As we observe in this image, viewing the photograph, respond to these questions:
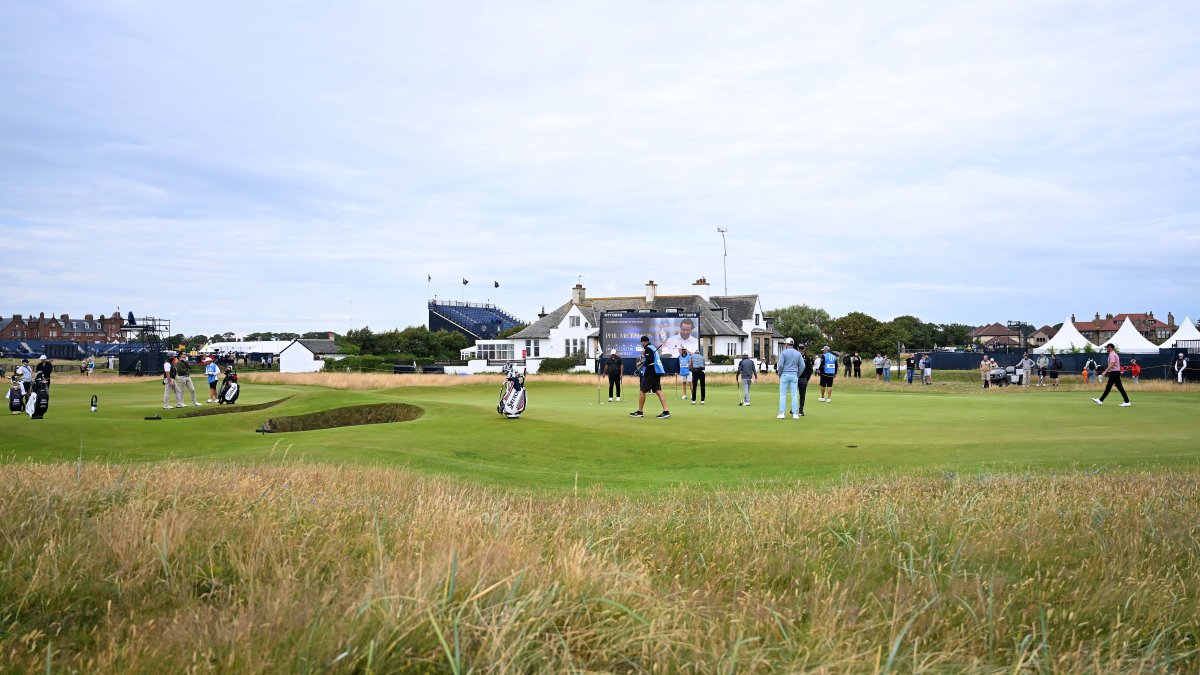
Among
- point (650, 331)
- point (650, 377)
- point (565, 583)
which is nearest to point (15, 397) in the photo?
point (650, 377)

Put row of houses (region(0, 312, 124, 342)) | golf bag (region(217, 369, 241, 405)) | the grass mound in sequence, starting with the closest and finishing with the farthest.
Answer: the grass mound, golf bag (region(217, 369, 241, 405)), row of houses (region(0, 312, 124, 342))

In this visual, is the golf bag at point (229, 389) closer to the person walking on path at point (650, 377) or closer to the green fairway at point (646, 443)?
the green fairway at point (646, 443)

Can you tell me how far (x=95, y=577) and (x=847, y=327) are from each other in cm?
11083

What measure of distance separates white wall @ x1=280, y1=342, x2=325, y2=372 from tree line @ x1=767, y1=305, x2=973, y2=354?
4979cm

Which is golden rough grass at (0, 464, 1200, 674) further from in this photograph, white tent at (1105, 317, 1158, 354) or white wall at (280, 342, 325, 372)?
white wall at (280, 342, 325, 372)

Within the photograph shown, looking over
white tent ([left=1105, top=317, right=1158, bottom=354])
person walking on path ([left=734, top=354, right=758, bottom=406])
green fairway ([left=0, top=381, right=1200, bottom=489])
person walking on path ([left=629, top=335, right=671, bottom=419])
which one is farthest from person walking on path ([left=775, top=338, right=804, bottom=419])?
white tent ([left=1105, top=317, right=1158, bottom=354])

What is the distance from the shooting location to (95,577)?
17.2 feet

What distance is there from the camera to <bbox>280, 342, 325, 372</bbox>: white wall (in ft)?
295

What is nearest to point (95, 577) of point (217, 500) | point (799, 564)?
point (217, 500)

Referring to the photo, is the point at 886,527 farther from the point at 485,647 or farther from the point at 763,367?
the point at 763,367

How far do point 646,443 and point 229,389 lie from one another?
1841cm

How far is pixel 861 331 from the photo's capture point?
359 ft

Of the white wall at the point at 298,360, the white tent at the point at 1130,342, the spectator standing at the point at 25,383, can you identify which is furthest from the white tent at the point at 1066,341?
the spectator standing at the point at 25,383

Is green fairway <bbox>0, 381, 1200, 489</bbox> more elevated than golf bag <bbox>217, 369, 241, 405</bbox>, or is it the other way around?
golf bag <bbox>217, 369, 241, 405</bbox>
